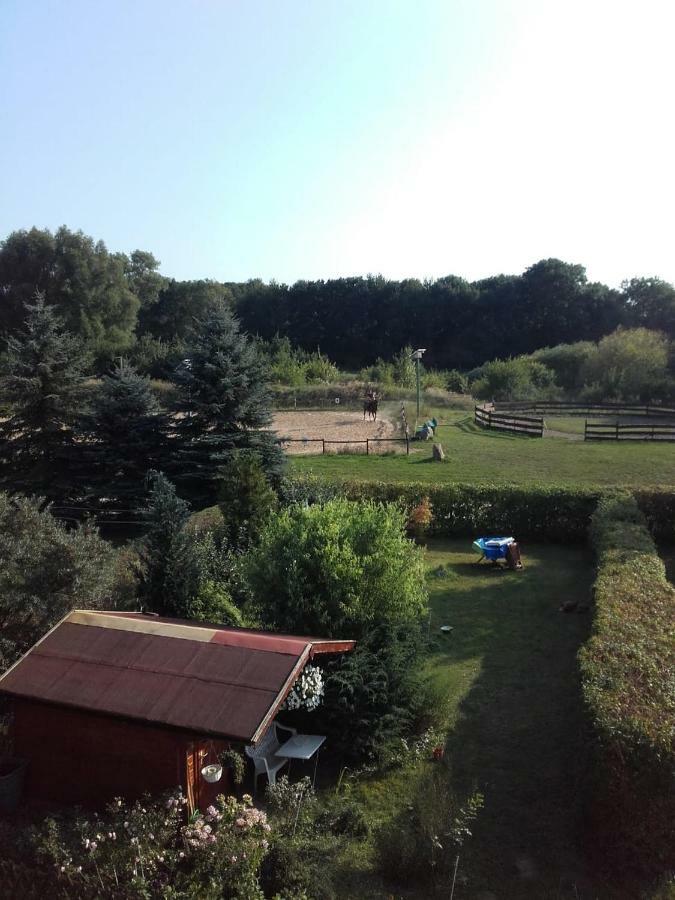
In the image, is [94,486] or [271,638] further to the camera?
[94,486]

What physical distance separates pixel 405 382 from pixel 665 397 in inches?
668

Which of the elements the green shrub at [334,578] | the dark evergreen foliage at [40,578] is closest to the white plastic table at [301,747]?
the green shrub at [334,578]

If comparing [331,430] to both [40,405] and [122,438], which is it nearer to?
[122,438]

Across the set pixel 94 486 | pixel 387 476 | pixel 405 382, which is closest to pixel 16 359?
pixel 94 486

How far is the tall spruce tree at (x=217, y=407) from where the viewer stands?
18344mm

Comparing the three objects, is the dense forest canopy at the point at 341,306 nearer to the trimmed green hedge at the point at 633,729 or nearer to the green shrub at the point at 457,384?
the green shrub at the point at 457,384

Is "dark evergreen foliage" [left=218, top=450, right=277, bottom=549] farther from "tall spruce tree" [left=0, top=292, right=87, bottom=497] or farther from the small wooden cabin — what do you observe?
"tall spruce tree" [left=0, top=292, right=87, bottom=497]

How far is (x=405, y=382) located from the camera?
4834 cm

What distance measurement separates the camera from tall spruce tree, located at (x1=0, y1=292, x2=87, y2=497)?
19.3 metres

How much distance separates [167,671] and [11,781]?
1.78 meters

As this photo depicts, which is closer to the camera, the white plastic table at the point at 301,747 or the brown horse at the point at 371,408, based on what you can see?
the white plastic table at the point at 301,747

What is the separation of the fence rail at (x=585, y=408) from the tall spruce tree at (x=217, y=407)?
75.7 ft

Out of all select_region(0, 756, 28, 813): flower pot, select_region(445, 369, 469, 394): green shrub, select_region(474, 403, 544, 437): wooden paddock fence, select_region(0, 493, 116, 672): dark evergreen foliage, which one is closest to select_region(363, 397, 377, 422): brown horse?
select_region(474, 403, 544, 437): wooden paddock fence

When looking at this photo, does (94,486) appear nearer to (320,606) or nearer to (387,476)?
(387,476)
